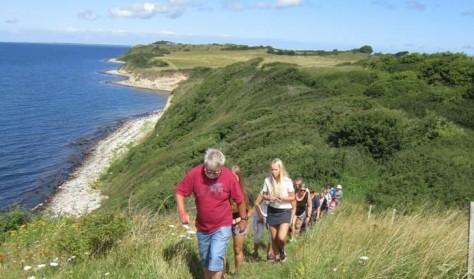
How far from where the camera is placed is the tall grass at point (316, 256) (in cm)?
554

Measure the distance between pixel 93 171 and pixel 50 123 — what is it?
25068mm

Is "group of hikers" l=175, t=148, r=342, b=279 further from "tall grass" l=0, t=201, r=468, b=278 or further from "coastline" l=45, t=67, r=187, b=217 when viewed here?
"coastline" l=45, t=67, r=187, b=217

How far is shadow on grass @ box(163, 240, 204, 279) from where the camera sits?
631cm

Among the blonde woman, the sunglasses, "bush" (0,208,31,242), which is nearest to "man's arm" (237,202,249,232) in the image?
the sunglasses

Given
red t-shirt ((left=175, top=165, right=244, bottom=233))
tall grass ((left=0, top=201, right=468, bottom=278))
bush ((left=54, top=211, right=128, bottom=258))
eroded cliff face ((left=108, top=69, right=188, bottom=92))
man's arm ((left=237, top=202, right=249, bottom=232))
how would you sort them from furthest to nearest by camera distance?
eroded cliff face ((left=108, top=69, right=188, bottom=92)) → bush ((left=54, top=211, right=128, bottom=258)) → man's arm ((left=237, top=202, right=249, bottom=232)) → red t-shirt ((left=175, top=165, right=244, bottom=233)) → tall grass ((left=0, top=201, right=468, bottom=278))

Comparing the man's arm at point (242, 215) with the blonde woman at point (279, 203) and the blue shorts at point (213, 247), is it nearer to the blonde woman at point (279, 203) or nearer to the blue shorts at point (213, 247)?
the blue shorts at point (213, 247)

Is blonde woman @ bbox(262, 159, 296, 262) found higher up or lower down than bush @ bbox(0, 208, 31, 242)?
higher up

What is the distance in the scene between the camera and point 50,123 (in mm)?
63062

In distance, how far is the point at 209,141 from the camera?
29.8 metres

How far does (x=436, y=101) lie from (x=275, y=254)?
23.1 meters

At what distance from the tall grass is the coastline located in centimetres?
862

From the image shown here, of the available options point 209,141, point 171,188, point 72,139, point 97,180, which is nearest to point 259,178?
point 171,188

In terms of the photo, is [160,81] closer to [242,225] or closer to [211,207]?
[242,225]

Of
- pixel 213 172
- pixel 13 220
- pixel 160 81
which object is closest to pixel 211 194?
pixel 213 172
